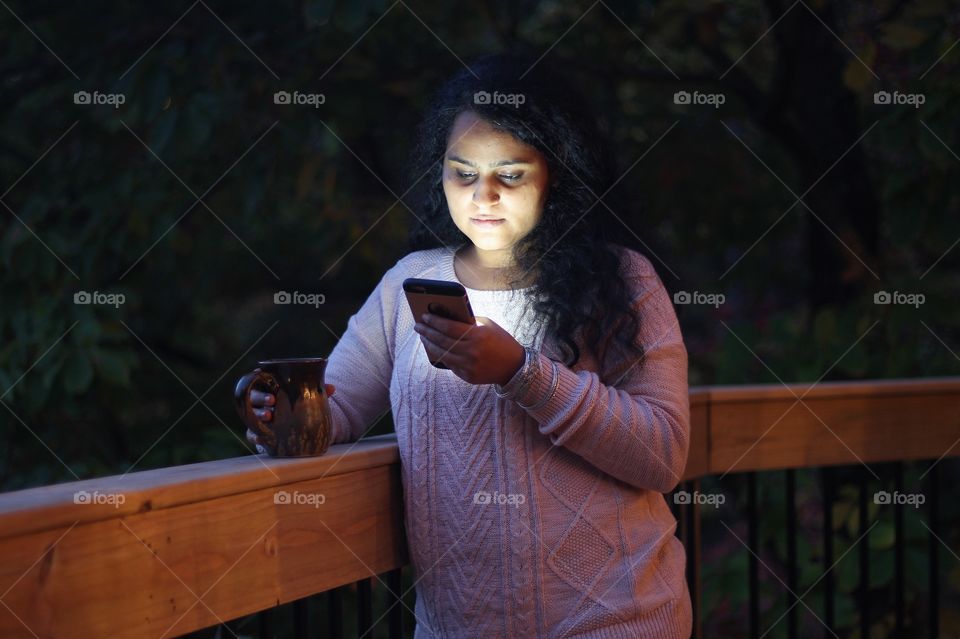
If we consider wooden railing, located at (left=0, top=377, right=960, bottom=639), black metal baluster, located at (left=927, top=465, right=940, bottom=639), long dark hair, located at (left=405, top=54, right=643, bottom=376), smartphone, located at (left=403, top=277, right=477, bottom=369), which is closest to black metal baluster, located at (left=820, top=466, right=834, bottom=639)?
black metal baluster, located at (left=927, top=465, right=940, bottom=639)

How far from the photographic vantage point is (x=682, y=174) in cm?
434

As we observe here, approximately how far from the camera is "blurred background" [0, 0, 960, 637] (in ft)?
9.12

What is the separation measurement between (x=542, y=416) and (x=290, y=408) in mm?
332

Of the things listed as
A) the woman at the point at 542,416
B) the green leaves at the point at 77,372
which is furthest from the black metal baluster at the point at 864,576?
the green leaves at the point at 77,372

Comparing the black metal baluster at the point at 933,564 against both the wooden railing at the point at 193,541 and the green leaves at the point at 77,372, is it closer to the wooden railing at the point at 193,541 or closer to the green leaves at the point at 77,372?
the wooden railing at the point at 193,541

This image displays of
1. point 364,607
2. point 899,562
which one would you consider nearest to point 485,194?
point 364,607

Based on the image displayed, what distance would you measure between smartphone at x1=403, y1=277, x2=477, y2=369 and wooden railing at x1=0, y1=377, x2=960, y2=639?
0.80 feet

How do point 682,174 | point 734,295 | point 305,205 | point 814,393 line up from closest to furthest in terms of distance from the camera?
point 814,393, point 305,205, point 682,174, point 734,295

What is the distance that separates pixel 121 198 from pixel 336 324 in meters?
1.26

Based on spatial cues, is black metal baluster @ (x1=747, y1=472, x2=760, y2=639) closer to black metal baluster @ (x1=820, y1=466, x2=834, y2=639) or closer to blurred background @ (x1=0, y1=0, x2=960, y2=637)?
black metal baluster @ (x1=820, y1=466, x2=834, y2=639)

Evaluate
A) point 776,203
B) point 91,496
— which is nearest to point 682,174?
point 776,203

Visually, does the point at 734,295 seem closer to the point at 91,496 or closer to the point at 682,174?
the point at 682,174

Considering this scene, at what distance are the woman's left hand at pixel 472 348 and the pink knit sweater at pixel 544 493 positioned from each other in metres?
0.10

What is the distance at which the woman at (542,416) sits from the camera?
1442mm
